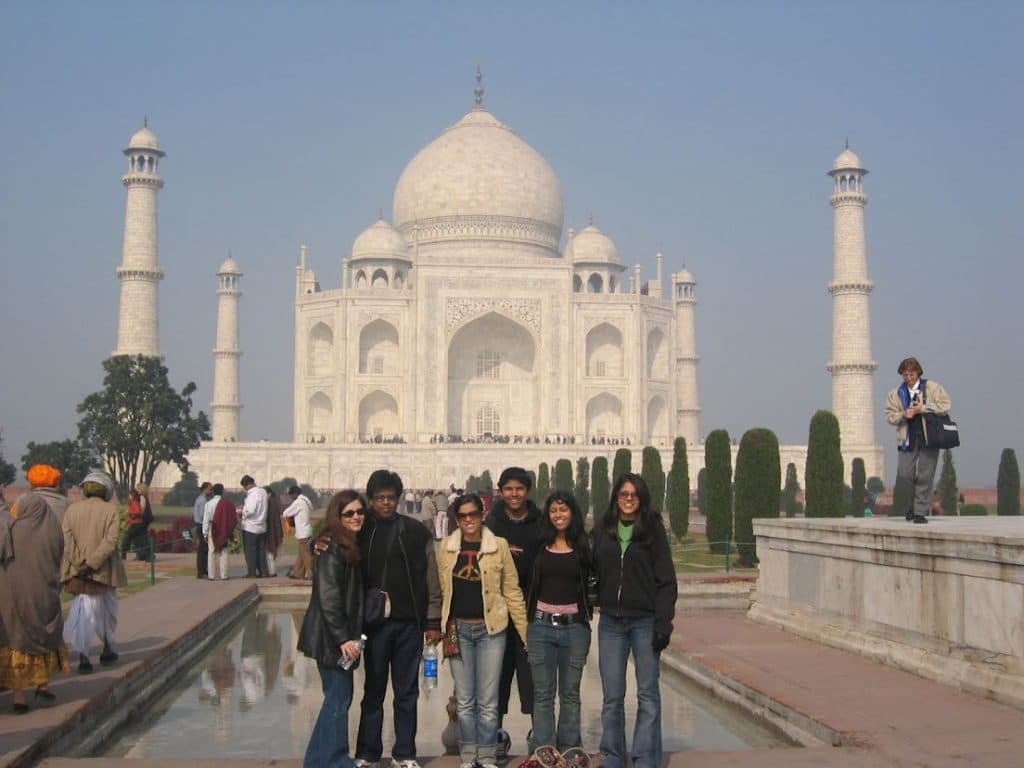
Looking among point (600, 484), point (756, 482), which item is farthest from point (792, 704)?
point (600, 484)

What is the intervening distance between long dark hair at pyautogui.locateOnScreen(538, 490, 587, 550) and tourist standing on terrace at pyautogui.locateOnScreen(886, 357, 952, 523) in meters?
3.19

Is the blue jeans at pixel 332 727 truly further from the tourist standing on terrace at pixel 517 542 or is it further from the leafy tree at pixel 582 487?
the leafy tree at pixel 582 487

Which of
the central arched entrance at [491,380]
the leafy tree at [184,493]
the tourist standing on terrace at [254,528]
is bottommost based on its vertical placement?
the tourist standing on terrace at [254,528]

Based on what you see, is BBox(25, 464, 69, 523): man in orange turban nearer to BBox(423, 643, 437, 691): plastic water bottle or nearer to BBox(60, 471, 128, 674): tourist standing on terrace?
BBox(60, 471, 128, 674): tourist standing on terrace

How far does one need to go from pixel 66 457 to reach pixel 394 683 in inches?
794

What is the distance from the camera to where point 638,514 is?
4.17 meters

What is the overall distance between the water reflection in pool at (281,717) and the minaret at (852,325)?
87.4 ft

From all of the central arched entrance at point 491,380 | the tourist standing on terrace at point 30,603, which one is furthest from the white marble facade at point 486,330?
the tourist standing on terrace at point 30,603

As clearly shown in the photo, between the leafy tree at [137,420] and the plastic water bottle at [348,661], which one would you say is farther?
the leafy tree at [137,420]

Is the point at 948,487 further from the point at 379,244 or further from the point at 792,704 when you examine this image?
the point at 379,244

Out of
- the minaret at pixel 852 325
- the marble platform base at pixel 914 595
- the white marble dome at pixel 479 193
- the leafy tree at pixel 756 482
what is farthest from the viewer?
the white marble dome at pixel 479 193

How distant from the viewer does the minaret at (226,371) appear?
36.7m

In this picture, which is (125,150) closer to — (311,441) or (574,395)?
(311,441)

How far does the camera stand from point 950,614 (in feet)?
17.9
